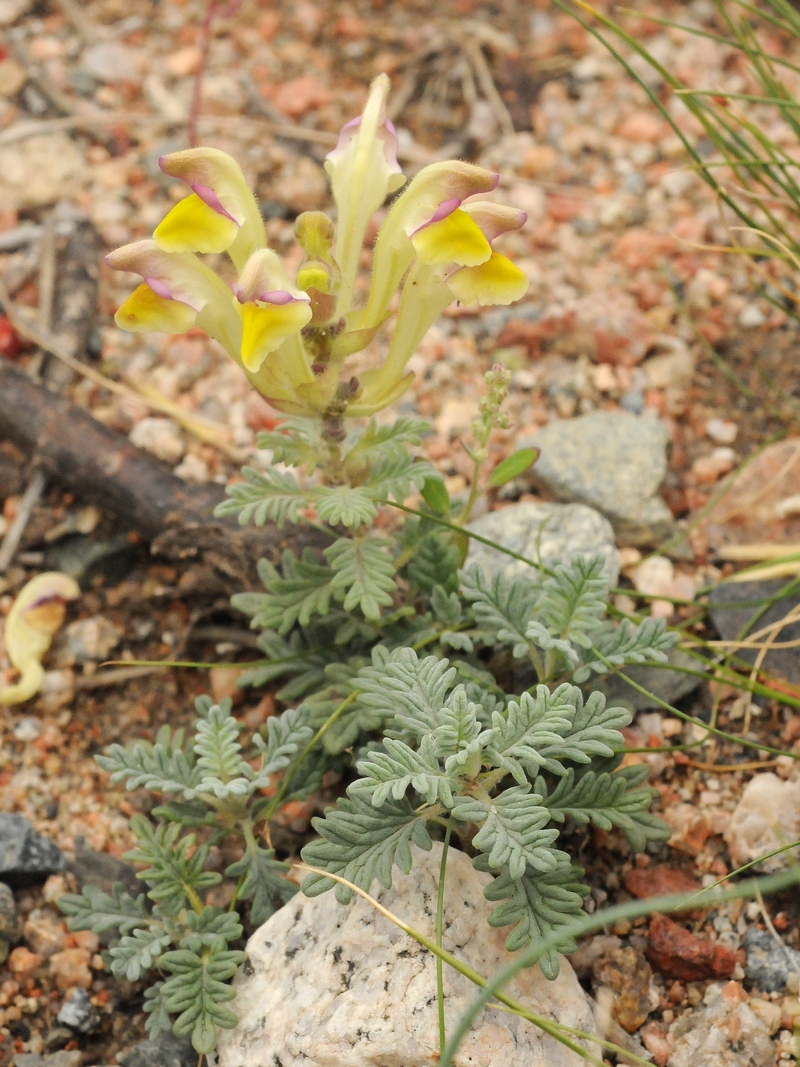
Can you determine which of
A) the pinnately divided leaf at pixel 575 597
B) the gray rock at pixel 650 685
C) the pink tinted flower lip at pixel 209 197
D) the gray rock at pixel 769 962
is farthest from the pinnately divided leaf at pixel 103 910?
the pink tinted flower lip at pixel 209 197

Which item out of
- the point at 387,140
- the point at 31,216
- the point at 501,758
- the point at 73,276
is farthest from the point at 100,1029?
the point at 31,216

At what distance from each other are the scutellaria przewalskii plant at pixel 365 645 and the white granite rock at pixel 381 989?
8 cm

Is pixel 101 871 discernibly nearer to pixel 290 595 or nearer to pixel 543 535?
pixel 290 595

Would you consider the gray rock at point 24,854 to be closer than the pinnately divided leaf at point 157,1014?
No

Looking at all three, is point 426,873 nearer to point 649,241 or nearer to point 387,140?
point 387,140

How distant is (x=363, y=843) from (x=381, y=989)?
0.27 m

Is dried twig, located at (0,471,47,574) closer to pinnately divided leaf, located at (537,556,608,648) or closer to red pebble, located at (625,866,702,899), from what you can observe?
pinnately divided leaf, located at (537,556,608,648)

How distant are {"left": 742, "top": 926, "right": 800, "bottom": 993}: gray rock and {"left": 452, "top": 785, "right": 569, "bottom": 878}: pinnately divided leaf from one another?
593 mm

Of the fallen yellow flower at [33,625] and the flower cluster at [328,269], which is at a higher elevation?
the flower cluster at [328,269]

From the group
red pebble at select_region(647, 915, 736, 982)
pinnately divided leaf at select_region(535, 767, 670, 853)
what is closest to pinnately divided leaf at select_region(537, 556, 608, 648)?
pinnately divided leaf at select_region(535, 767, 670, 853)

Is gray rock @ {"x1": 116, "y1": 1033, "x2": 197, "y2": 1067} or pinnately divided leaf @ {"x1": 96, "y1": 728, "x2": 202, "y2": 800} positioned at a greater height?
pinnately divided leaf @ {"x1": 96, "y1": 728, "x2": 202, "y2": 800}

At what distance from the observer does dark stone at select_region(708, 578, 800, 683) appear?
2.50 metres

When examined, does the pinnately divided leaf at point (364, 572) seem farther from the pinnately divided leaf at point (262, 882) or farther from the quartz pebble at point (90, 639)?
the quartz pebble at point (90, 639)

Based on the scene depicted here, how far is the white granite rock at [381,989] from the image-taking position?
1.81 meters
